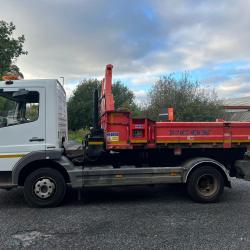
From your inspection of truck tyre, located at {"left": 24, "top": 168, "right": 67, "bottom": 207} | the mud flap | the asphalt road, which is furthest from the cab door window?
the mud flap

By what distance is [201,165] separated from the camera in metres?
7.89

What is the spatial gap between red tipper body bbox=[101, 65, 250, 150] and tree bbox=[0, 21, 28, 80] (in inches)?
1079

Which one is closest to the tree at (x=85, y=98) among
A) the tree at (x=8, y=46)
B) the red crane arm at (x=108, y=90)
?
the tree at (x=8, y=46)

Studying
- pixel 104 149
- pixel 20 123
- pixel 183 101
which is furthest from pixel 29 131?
pixel 183 101

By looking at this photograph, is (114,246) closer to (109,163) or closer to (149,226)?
(149,226)

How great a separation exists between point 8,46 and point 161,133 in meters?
29.2

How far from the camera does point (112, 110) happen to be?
7711mm

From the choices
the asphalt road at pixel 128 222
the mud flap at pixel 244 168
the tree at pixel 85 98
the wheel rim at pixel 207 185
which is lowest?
the asphalt road at pixel 128 222

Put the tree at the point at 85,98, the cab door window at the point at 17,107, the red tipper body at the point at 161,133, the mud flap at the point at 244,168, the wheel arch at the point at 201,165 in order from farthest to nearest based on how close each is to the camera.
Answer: the tree at the point at 85,98, the mud flap at the point at 244,168, the wheel arch at the point at 201,165, the red tipper body at the point at 161,133, the cab door window at the point at 17,107

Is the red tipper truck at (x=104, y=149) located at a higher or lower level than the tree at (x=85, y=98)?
lower

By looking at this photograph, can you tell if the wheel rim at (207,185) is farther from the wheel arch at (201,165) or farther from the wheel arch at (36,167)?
the wheel arch at (36,167)

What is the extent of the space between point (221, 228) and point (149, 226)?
1.13m

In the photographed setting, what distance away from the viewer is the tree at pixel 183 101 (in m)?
23.4

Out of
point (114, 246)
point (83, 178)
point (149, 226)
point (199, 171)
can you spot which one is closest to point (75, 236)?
point (114, 246)
